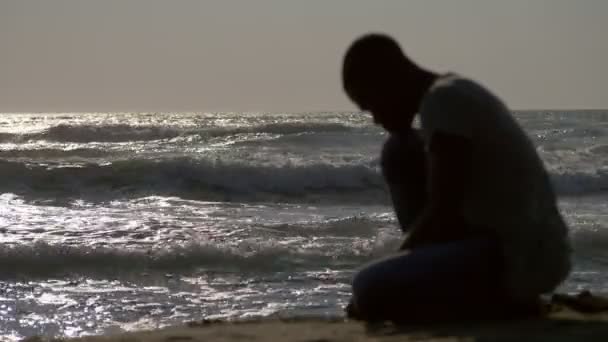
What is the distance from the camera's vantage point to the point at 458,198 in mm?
2660

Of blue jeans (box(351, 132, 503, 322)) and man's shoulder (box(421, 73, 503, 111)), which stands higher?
man's shoulder (box(421, 73, 503, 111))

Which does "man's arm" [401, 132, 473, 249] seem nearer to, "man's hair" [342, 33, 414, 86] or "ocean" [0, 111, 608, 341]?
"man's hair" [342, 33, 414, 86]

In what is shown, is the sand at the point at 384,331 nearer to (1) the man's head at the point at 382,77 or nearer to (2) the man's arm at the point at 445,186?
(2) the man's arm at the point at 445,186

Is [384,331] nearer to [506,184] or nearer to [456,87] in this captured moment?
[506,184]

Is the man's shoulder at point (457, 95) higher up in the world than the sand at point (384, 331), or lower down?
higher up

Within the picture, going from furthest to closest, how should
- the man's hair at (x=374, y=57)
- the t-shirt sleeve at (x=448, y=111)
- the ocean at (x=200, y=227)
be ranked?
1. the ocean at (x=200, y=227)
2. the man's hair at (x=374, y=57)
3. the t-shirt sleeve at (x=448, y=111)

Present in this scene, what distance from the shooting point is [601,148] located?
18.9 m

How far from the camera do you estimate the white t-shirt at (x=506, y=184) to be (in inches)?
101

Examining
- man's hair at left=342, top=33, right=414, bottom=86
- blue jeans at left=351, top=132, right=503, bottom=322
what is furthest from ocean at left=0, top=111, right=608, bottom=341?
man's hair at left=342, top=33, right=414, bottom=86

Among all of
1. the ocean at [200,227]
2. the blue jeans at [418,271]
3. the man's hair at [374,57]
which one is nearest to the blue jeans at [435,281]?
the blue jeans at [418,271]

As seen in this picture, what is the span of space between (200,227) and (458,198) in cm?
607

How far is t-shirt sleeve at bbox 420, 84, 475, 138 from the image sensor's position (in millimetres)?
2539

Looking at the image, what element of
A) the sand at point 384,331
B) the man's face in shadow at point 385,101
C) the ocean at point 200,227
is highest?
the man's face in shadow at point 385,101

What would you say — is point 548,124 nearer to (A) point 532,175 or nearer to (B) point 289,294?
(B) point 289,294
